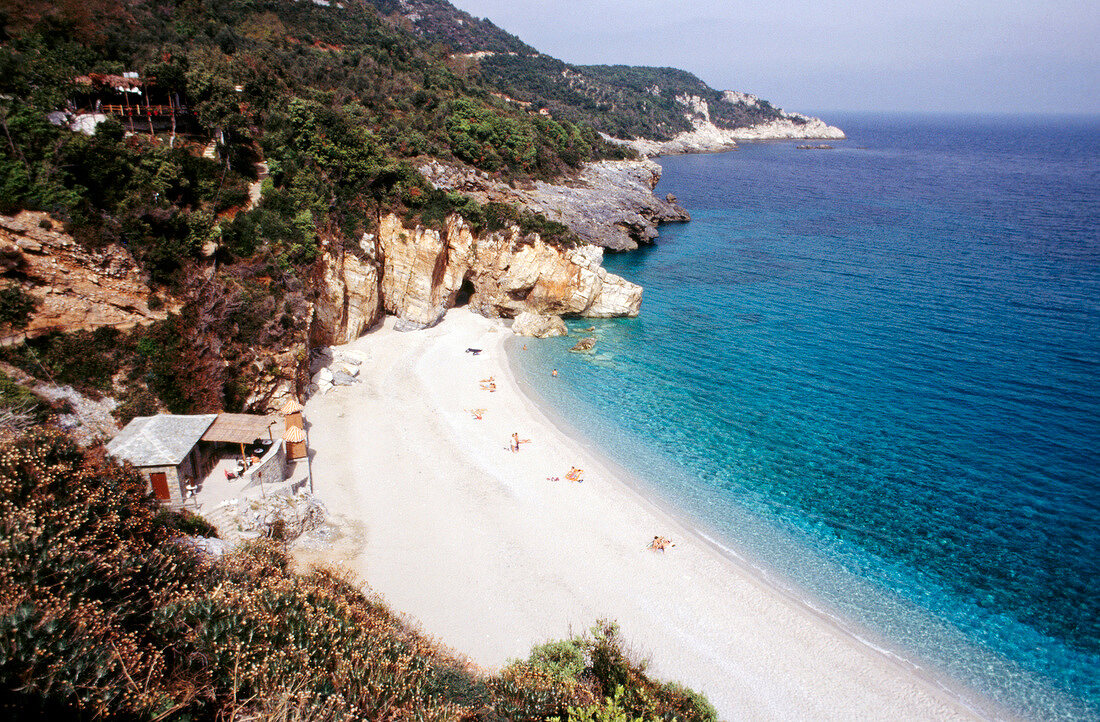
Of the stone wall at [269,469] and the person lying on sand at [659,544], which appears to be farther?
the person lying on sand at [659,544]

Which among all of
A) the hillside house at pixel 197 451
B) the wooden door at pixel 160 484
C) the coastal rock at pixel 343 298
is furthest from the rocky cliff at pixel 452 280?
the wooden door at pixel 160 484

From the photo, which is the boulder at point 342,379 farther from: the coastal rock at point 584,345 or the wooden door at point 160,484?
the coastal rock at point 584,345

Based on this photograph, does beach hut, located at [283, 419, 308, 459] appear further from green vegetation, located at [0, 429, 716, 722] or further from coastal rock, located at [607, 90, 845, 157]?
coastal rock, located at [607, 90, 845, 157]

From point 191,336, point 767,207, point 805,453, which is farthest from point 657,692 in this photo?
point 767,207

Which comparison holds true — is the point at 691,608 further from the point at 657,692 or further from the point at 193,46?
the point at 193,46

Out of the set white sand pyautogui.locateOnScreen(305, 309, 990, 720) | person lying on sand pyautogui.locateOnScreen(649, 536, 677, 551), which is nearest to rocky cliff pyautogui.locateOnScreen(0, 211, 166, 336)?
white sand pyautogui.locateOnScreen(305, 309, 990, 720)

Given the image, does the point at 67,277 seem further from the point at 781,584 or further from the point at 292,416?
the point at 781,584

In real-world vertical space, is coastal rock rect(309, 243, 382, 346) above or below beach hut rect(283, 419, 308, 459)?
above
